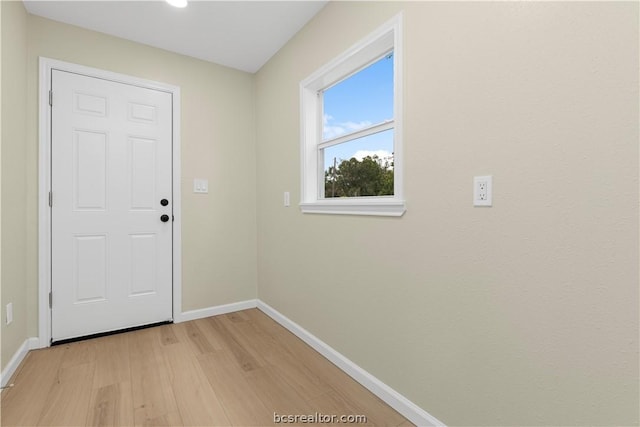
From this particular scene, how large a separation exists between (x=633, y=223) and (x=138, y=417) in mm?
2140

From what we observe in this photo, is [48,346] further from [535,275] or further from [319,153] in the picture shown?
[535,275]

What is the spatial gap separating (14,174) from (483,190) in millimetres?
2659

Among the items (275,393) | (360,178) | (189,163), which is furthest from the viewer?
(189,163)

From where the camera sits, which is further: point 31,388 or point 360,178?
point 360,178

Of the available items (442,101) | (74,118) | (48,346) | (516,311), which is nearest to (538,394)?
(516,311)

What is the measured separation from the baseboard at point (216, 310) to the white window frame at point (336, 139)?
134 centimetres

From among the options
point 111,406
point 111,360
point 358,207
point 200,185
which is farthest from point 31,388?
point 358,207

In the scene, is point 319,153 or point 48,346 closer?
point 48,346

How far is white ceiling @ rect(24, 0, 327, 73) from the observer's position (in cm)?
206

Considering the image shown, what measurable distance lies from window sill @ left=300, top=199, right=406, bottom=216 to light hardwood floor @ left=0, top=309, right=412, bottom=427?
3.33ft

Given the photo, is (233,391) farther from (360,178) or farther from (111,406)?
(360,178)

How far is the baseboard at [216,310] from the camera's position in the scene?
2.74 meters

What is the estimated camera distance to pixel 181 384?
5.83 ft

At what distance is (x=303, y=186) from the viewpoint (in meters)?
2.34
